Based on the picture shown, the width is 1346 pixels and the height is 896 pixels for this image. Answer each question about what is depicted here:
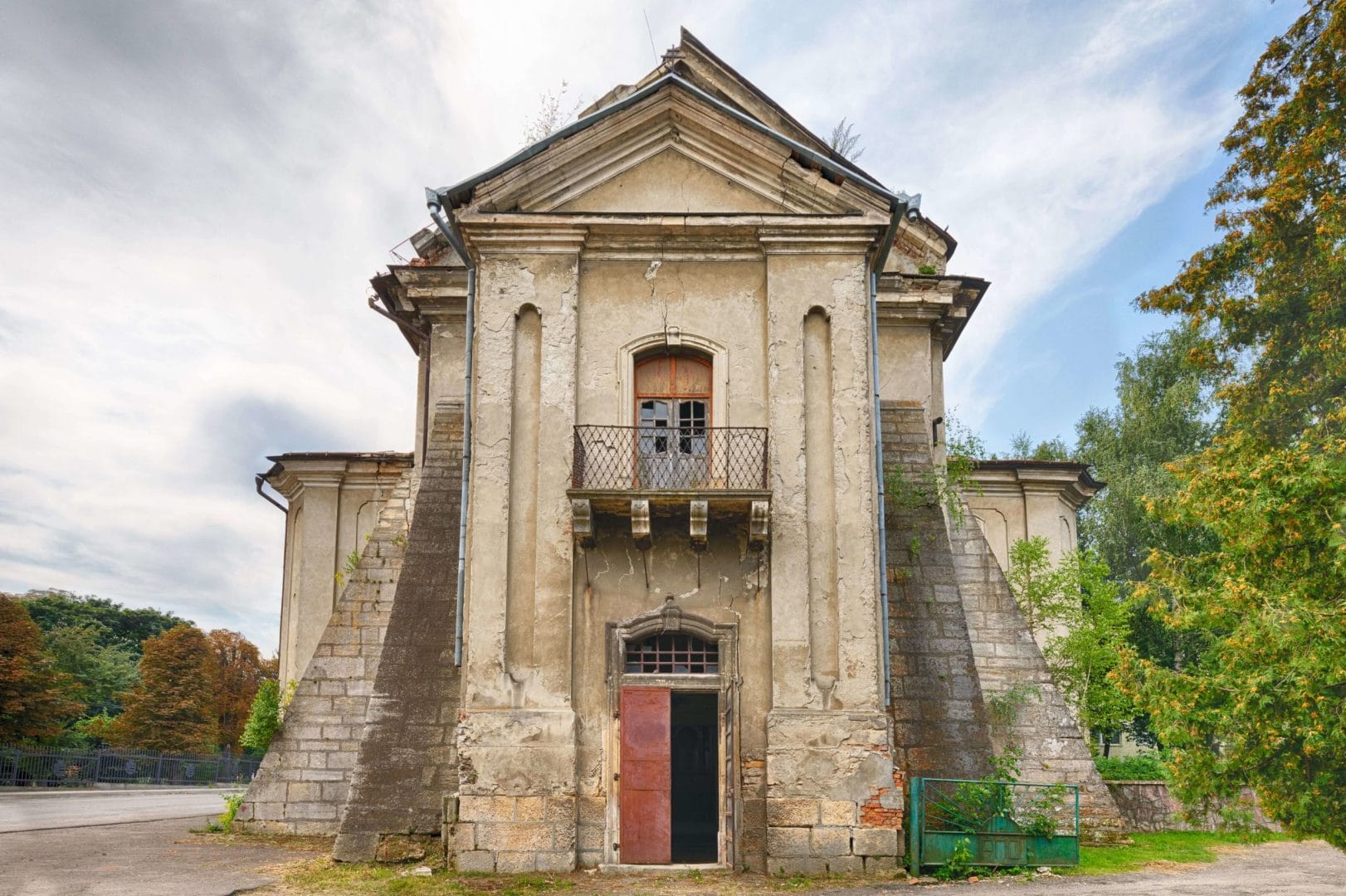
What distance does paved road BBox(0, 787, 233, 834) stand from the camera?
71.3 ft

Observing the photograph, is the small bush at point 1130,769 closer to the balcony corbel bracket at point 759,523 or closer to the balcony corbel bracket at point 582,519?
the balcony corbel bracket at point 759,523

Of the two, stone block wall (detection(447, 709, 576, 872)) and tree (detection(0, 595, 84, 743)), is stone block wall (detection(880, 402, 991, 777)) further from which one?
tree (detection(0, 595, 84, 743))

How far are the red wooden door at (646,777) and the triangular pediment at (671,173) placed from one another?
6.73 metres

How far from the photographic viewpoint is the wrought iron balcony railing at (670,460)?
14898 millimetres

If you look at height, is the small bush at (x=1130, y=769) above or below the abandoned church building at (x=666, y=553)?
below

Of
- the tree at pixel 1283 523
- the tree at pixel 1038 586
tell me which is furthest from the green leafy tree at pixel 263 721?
the tree at pixel 1038 586

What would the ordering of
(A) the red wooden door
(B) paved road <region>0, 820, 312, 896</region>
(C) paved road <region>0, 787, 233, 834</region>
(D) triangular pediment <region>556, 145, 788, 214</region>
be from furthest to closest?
(C) paved road <region>0, 787, 233, 834</region> < (D) triangular pediment <region>556, 145, 788, 214</region> < (A) the red wooden door < (B) paved road <region>0, 820, 312, 896</region>

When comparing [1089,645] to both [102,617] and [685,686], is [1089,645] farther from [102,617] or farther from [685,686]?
[102,617]

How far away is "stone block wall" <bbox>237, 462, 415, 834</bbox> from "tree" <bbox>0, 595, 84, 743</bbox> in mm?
22419

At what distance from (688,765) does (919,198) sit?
1419cm

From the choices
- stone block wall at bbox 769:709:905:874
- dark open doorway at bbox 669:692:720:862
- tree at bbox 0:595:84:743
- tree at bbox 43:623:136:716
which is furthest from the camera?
tree at bbox 43:623:136:716

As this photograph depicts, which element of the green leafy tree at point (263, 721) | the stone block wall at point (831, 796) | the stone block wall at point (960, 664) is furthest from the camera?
the green leafy tree at point (263, 721)

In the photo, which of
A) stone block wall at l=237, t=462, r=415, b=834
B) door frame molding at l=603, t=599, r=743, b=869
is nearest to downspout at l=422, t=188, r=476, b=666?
door frame molding at l=603, t=599, r=743, b=869

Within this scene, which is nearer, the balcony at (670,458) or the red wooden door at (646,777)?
the red wooden door at (646,777)
